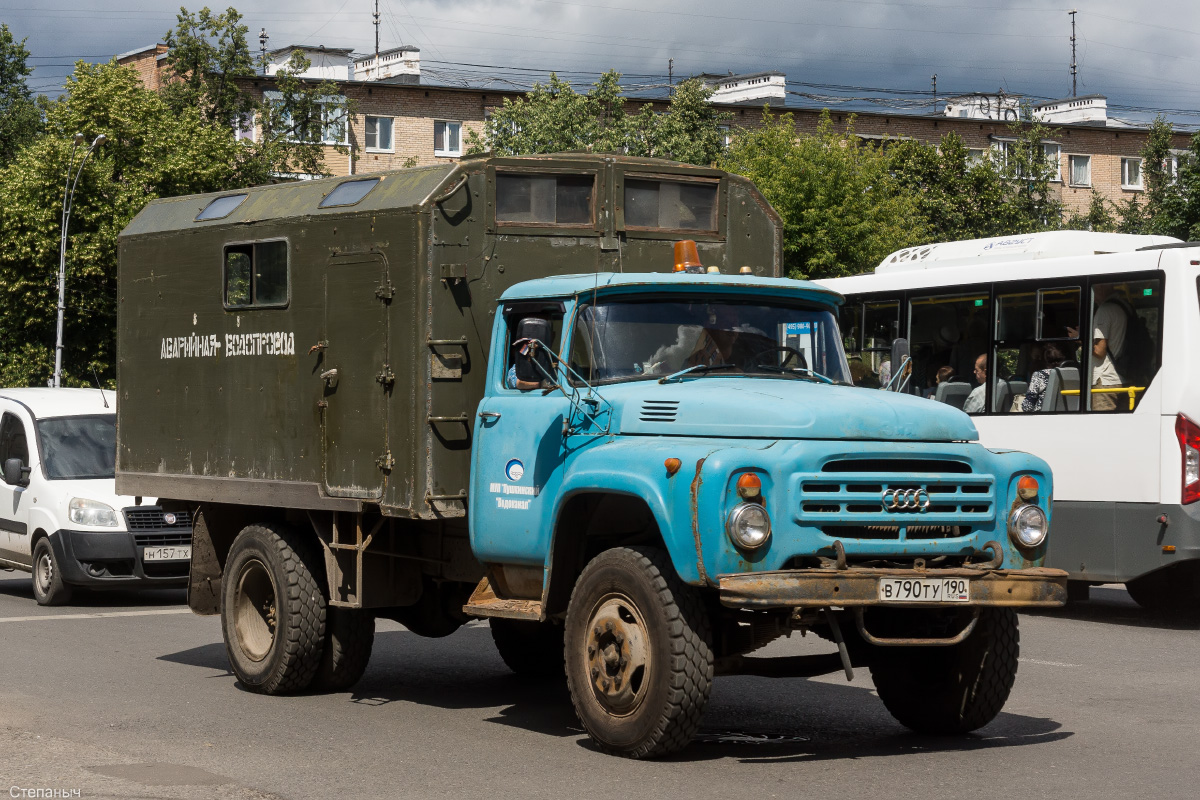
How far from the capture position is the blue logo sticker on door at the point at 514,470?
28.0 ft

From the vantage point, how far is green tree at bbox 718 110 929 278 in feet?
139

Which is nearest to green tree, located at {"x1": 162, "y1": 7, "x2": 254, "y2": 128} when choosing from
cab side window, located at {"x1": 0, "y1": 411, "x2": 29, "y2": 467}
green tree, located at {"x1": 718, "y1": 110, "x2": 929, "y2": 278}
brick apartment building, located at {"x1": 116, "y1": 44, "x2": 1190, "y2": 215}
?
→ brick apartment building, located at {"x1": 116, "y1": 44, "x2": 1190, "y2": 215}

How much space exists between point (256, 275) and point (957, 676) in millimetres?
4954

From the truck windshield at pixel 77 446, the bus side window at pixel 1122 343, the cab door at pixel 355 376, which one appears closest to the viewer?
the cab door at pixel 355 376

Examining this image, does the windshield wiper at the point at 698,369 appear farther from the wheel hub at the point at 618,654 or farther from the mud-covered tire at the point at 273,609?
the mud-covered tire at the point at 273,609

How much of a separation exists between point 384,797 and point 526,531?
6.21 feet

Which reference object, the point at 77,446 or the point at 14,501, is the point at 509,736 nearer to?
the point at 77,446

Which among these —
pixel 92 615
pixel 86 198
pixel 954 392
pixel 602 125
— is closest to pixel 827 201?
pixel 602 125

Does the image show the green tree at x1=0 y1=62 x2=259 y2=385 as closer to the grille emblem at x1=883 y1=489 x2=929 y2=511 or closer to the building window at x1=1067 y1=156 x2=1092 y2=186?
the grille emblem at x1=883 y1=489 x2=929 y2=511

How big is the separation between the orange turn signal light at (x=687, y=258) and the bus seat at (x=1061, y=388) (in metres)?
7.04

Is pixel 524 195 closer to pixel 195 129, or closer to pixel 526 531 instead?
pixel 526 531

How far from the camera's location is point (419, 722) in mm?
9016

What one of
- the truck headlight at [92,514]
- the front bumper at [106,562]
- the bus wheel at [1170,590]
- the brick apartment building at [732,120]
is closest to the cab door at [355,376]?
the front bumper at [106,562]

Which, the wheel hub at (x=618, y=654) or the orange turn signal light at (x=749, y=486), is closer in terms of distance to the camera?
the orange turn signal light at (x=749, y=486)
